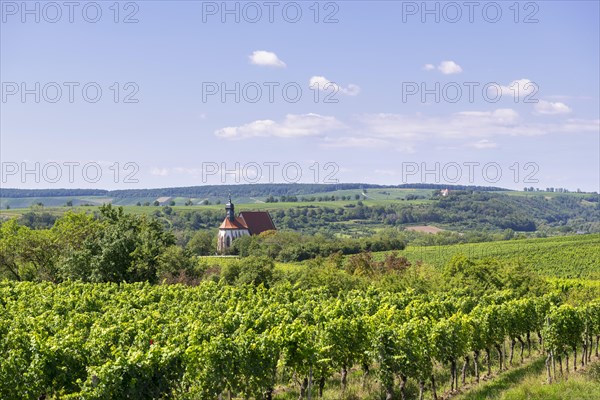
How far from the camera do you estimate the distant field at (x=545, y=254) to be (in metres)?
67.0

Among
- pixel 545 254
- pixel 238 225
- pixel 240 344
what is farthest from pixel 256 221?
pixel 240 344

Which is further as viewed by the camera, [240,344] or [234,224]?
[234,224]

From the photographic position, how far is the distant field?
6700cm

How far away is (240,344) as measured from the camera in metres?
18.2

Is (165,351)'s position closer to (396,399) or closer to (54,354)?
(54,354)

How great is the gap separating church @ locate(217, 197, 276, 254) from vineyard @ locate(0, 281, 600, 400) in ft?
283

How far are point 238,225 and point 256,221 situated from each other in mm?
9042

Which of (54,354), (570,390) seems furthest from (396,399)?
(54,354)

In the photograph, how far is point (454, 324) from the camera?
24.1m

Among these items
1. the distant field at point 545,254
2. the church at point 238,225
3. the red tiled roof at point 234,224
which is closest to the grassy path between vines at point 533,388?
the distant field at point 545,254

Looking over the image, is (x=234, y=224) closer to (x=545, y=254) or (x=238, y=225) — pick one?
(x=238, y=225)

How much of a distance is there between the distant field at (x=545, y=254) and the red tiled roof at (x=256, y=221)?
51477mm

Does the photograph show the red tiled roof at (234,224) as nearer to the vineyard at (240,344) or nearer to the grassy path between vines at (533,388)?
the vineyard at (240,344)

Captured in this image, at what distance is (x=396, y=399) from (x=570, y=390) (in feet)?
21.9
